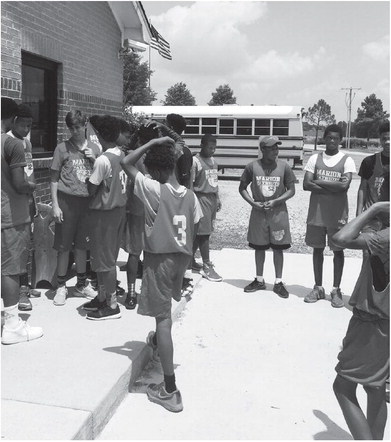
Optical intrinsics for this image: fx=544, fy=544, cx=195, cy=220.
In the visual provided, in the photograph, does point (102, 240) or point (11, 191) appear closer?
point (11, 191)

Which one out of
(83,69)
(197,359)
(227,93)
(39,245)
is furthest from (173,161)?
(227,93)

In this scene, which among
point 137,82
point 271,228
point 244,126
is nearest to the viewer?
point 271,228

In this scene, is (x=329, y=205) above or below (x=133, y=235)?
above

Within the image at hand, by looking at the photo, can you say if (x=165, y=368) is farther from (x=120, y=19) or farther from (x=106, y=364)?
(x=120, y=19)

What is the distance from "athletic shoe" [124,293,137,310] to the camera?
5172 millimetres

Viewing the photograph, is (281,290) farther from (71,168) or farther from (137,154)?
(137,154)

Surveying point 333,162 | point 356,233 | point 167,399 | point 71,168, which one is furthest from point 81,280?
point 356,233

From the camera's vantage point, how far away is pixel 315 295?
19.8 ft

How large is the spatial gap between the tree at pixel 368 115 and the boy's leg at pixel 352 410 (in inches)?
3342

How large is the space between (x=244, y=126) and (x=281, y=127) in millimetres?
1478

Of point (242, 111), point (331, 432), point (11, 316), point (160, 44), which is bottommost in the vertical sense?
point (331, 432)

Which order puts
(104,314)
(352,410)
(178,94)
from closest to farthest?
(352,410) → (104,314) → (178,94)

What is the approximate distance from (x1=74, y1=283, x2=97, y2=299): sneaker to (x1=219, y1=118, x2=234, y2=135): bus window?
16.9 m

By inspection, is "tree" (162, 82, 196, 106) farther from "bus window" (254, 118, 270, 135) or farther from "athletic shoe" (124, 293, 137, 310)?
"athletic shoe" (124, 293, 137, 310)
